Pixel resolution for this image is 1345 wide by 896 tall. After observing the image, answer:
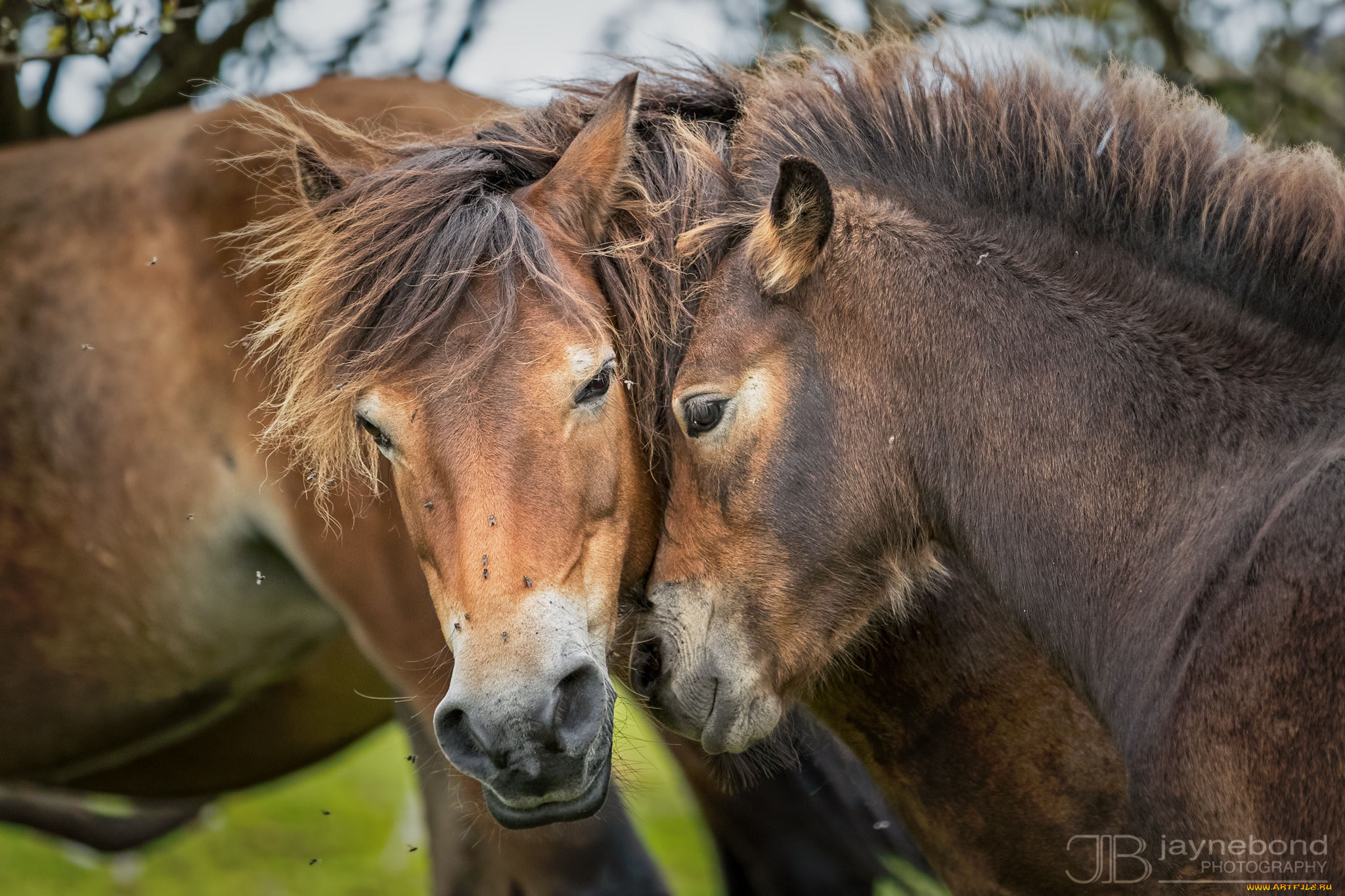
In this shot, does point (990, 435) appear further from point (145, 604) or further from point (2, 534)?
point (2, 534)

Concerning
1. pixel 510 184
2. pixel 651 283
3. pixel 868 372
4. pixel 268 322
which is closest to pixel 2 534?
pixel 268 322

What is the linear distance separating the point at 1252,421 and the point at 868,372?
0.86 metres

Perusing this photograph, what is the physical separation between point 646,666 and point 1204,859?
137 centimetres

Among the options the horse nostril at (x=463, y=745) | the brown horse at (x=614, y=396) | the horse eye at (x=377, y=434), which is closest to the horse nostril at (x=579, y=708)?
the horse nostril at (x=463, y=745)

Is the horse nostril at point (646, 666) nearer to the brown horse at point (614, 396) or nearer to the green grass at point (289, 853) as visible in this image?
the brown horse at point (614, 396)

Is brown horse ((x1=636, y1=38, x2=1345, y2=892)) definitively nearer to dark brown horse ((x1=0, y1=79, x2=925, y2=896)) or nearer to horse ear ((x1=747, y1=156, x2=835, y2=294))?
horse ear ((x1=747, y1=156, x2=835, y2=294))

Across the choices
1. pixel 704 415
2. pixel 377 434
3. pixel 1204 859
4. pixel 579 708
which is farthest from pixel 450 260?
pixel 1204 859

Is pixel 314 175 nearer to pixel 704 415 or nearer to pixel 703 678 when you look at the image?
pixel 704 415

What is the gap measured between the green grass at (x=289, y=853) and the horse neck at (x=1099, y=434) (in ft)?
10.1

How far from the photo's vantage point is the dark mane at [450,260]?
2.70m

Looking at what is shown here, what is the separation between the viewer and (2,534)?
370 centimetres

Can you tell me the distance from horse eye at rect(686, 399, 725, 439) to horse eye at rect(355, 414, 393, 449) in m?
0.77

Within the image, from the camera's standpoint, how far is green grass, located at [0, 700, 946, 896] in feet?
19.4

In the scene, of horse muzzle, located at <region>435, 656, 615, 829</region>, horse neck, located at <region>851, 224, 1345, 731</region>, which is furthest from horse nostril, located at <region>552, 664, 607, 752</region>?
horse neck, located at <region>851, 224, 1345, 731</region>
